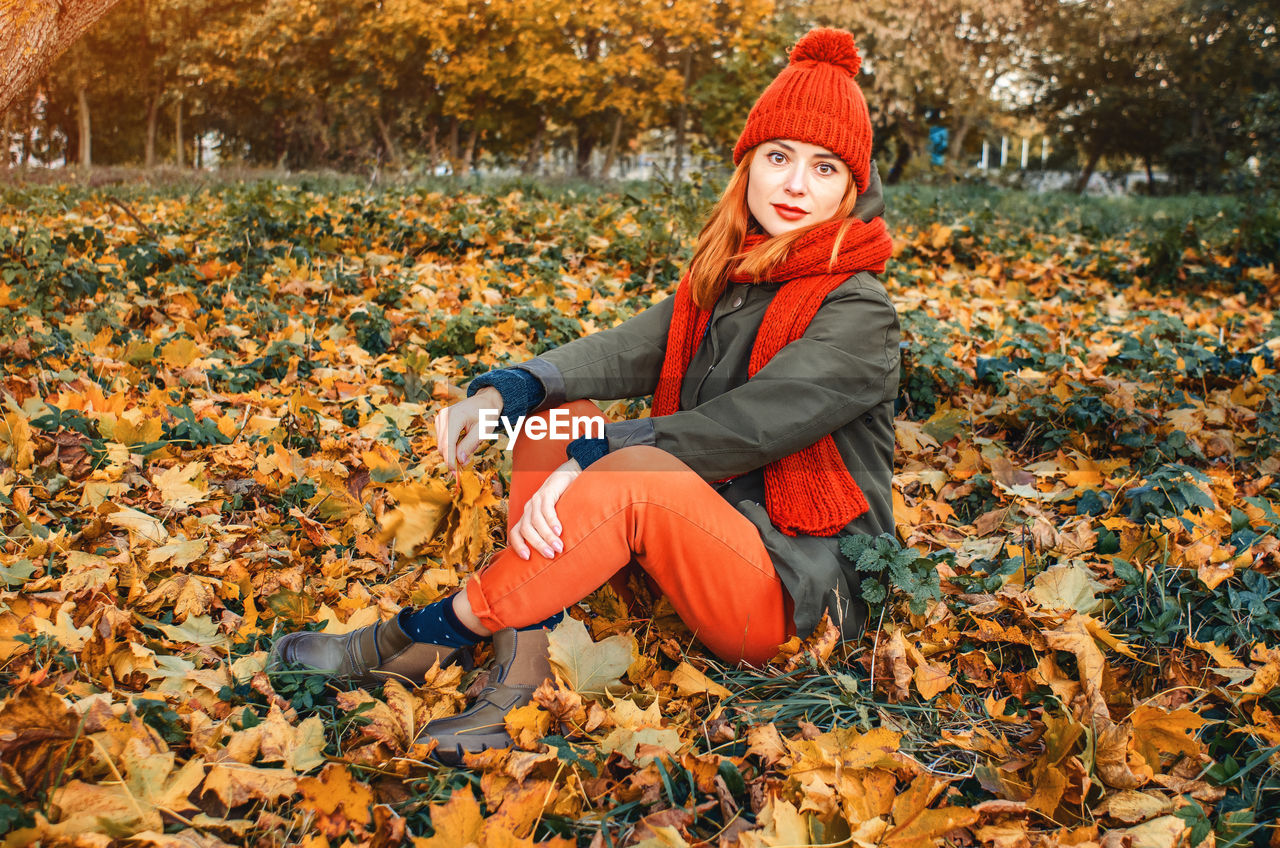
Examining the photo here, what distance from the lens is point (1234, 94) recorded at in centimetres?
2303

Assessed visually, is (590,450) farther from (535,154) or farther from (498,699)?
(535,154)

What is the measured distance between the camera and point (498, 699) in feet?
5.66

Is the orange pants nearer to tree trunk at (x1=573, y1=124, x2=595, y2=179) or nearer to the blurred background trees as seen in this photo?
the blurred background trees

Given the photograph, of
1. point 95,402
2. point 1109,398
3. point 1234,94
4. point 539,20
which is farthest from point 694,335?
point 1234,94

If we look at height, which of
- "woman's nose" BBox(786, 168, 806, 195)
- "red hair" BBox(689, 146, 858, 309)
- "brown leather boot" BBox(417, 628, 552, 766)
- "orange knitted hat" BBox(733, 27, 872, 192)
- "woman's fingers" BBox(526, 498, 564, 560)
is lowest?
"brown leather boot" BBox(417, 628, 552, 766)

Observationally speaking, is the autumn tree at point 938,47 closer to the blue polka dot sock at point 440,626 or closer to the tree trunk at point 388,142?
the tree trunk at point 388,142

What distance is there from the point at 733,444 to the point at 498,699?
66 cm

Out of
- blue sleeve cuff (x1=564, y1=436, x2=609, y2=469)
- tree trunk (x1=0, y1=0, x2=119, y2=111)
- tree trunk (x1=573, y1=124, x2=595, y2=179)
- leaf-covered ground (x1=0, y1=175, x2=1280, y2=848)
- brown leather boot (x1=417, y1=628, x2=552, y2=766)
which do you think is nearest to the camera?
leaf-covered ground (x1=0, y1=175, x2=1280, y2=848)

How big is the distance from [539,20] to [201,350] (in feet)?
52.4

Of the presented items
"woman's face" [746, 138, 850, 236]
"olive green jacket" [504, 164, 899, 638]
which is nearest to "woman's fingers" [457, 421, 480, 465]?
"olive green jacket" [504, 164, 899, 638]

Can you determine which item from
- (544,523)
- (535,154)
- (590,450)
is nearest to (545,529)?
(544,523)

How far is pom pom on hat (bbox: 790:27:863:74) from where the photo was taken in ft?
6.54

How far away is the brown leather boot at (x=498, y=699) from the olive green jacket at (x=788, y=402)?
1.44ft

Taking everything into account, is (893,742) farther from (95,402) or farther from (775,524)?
(95,402)
